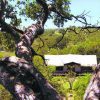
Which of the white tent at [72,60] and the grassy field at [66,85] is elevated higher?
the white tent at [72,60]

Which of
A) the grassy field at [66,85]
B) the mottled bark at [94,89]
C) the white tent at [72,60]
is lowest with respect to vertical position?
the grassy field at [66,85]

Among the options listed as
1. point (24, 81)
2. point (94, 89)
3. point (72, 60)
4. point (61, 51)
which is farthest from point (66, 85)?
point (94, 89)

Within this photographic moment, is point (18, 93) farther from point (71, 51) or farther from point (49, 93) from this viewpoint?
point (71, 51)

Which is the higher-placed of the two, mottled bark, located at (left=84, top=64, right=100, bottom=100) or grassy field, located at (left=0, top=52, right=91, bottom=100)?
mottled bark, located at (left=84, top=64, right=100, bottom=100)

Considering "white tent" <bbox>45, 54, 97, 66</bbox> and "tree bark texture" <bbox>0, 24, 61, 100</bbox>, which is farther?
"white tent" <bbox>45, 54, 97, 66</bbox>

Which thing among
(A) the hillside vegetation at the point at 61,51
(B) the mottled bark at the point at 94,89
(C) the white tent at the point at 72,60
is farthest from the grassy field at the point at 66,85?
(B) the mottled bark at the point at 94,89

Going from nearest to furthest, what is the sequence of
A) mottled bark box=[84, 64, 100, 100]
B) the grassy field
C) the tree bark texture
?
mottled bark box=[84, 64, 100, 100]
the tree bark texture
the grassy field

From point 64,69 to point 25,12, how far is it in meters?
64.4

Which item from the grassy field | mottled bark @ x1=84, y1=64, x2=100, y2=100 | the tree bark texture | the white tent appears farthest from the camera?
the white tent

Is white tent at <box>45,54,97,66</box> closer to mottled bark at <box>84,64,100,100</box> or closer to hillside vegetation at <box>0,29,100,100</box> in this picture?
hillside vegetation at <box>0,29,100,100</box>

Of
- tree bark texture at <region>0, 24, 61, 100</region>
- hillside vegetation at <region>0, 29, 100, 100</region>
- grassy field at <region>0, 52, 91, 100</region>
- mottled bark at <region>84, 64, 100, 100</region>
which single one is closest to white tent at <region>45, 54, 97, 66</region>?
hillside vegetation at <region>0, 29, 100, 100</region>

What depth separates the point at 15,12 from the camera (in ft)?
38.7

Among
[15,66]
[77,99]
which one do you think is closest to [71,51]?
[77,99]

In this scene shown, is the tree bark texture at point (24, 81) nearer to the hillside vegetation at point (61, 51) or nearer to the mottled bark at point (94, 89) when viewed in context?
the mottled bark at point (94, 89)
